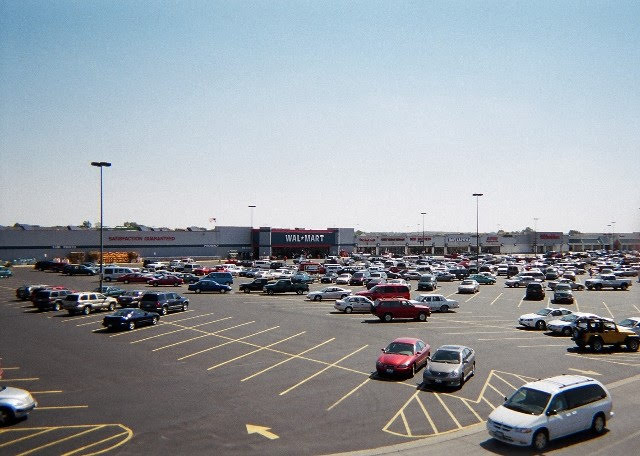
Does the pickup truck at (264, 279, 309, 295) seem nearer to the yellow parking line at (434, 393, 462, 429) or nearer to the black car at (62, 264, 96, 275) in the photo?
the black car at (62, 264, 96, 275)

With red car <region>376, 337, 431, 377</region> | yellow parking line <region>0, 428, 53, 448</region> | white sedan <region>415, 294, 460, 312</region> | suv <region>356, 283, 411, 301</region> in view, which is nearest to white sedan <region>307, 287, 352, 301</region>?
suv <region>356, 283, 411, 301</region>

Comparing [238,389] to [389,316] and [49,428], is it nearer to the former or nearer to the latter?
[49,428]

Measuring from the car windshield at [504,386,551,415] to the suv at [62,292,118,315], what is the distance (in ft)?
104

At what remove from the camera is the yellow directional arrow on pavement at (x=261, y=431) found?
13953 mm

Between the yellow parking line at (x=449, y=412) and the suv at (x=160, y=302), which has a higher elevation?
the suv at (x=160, y=302)

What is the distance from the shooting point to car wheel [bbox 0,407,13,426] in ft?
48.0

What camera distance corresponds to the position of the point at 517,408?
45.7 ft

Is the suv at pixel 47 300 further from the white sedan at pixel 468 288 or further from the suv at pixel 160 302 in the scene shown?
the white sedan at pixel 468 288

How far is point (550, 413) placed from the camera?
44.5 ft

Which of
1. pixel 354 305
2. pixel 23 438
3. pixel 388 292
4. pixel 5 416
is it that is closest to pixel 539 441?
pixel 23 438

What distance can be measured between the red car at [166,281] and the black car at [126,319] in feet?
80.3

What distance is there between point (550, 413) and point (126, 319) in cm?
2429

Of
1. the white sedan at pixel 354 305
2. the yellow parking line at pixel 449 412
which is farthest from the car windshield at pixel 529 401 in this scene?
the white sedan at pixel 354 305

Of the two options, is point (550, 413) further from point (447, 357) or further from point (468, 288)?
point (468, 288)
